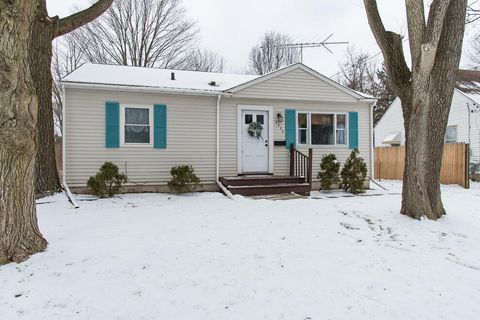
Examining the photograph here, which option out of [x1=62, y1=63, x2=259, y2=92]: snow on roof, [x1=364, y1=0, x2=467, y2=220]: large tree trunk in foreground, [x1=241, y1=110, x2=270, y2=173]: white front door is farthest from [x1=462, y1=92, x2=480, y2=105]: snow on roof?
[x1=364, y1=0, x2=467, y2=220]: large tree trunk in foreground

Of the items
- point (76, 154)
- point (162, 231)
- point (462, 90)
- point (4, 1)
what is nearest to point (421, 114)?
point (162, 231)

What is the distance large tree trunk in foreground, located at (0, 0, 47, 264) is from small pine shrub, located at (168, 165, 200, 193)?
4824 mm

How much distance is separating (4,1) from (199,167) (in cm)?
635

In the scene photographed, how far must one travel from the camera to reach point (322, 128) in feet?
33.8

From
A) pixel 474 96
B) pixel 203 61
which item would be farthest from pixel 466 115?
pixel 203 61

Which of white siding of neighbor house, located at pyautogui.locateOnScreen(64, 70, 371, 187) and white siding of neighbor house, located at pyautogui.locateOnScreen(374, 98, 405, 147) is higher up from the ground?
white siding of neighbor house, located at pyautogui.locateOnScreen(374, 98, 405, 147)

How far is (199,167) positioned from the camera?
30.9 ft

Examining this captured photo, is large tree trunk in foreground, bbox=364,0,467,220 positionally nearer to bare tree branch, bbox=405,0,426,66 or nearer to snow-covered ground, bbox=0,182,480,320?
bare tree branch, bbox=405,0,426,66

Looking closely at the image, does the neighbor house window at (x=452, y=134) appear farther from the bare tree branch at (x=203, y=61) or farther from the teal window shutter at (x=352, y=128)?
the bare tree branch at (x=203, y=61)

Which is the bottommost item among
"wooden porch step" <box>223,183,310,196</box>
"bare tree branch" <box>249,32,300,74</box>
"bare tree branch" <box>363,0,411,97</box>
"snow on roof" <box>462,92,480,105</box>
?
"wooden porch step" <box>223,183,310,196</box>

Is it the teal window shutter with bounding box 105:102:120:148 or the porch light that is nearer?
the teal window shutter with bounding box 105:102:120:148

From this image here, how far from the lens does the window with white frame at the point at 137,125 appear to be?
8.84 meters

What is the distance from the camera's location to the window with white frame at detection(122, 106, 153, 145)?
29.0 feet

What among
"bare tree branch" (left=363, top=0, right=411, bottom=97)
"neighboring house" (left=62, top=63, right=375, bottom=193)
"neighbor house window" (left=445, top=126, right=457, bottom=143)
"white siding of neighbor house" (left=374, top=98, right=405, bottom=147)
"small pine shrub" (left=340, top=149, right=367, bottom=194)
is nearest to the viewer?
"bare tree branch" (left=363, top=0, right=411, bottom=97)
